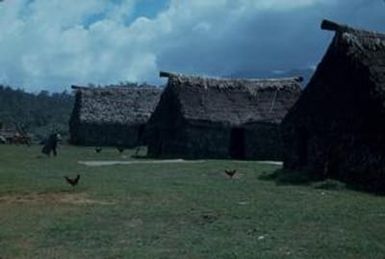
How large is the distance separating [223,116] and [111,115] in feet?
65.7

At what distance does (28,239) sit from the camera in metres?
12.3

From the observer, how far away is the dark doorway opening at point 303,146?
25.0 m

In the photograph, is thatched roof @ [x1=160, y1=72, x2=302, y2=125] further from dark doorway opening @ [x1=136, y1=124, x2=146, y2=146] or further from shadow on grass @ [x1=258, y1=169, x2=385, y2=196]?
dark doorway opening @ [x1=136, y1=124, x2=146, y2=146]

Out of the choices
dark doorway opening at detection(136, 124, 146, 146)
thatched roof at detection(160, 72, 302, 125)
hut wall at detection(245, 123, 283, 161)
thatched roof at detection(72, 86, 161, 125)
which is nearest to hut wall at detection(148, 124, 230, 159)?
thatched roof at detection(160, 72, 302, 125)

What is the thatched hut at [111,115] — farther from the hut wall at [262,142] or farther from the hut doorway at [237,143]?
the hut wall at [262,142]

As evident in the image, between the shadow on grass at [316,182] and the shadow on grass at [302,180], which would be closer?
the shadow on grass at [316,182]

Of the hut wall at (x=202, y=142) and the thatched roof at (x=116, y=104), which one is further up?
the thatched roof at (x=116, y=104)

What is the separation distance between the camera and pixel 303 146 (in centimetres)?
2525

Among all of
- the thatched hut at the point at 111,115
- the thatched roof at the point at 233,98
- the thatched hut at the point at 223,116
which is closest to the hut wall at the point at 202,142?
the thatched hut at the point at 223,116

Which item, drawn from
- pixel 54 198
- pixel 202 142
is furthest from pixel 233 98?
pixel 54 198

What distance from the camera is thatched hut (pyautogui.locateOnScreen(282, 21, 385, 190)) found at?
2062 cm

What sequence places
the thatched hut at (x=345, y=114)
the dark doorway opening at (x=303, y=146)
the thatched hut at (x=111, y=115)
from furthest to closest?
the thatched hut at (x=111, y=115) < the dark doorway opening at (x=303, y=146) < the thatched hut at (x=345, y=114)

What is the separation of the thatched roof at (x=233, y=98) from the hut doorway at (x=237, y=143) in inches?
27.1

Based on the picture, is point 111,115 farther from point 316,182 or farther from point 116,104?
point 316,182
